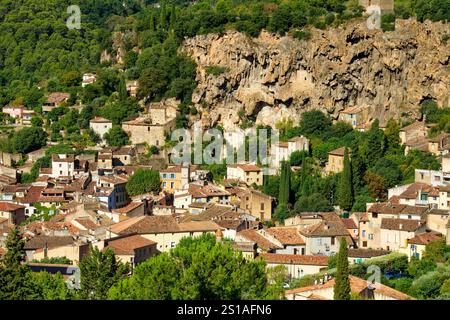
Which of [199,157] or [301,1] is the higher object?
[301,1]

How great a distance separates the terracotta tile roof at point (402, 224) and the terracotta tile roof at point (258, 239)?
13.4 feet

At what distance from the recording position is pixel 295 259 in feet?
110

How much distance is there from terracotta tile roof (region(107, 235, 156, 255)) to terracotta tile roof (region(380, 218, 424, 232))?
8340 mm

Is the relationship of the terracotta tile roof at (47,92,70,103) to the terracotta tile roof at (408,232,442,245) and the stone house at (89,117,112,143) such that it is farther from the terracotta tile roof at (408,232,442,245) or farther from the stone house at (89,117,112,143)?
the terracotta tile roof at (408,232,442,245)

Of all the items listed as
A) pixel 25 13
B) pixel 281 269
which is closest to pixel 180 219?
pixel 281 269

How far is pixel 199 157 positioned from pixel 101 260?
20530 millimetres

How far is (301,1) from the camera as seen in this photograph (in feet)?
176

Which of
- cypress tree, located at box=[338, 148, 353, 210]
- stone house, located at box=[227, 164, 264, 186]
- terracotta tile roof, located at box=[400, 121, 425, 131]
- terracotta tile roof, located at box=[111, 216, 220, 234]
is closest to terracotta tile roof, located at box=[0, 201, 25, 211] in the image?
terracotta tile roof, located at box=[111, 216, 220, 234]

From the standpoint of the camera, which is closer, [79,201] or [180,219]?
[180,219]

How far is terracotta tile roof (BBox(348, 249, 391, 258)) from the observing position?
115 feet

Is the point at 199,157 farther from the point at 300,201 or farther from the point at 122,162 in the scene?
the point at 300,201

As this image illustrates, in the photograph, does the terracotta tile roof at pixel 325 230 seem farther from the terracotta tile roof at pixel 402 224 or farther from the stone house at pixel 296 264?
the stone house at pixel 296 264

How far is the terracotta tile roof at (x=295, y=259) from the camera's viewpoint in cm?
3322

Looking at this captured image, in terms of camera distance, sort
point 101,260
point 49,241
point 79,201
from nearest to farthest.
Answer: point 101,260, point 49,241, point 79,201
